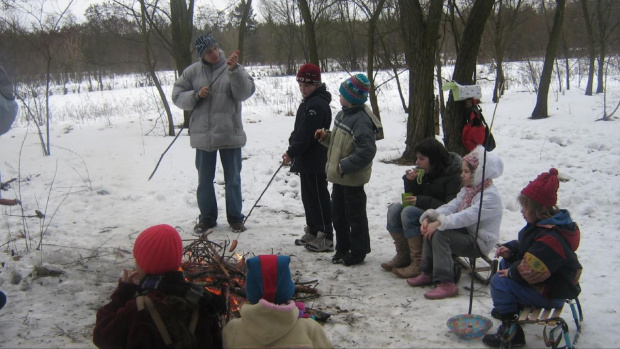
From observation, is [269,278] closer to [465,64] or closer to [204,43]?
[204,43]

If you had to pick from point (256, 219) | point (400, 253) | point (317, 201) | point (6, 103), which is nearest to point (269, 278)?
point (400, 253)

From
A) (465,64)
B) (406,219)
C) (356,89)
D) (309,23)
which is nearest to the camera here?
(406,219)

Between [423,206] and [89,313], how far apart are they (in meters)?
2.65

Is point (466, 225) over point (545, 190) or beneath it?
beneath

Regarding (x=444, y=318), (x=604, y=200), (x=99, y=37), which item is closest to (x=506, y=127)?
(x=604, y=200)

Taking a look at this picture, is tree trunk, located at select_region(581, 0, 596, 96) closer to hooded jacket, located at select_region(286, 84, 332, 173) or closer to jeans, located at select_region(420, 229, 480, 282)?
hooded jacket, located at select_region(286, 84, 332, 173)

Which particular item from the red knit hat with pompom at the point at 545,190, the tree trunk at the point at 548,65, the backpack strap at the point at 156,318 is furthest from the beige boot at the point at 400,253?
the tree trunk at the point at 548,65

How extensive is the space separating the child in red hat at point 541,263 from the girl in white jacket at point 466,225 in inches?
25.0

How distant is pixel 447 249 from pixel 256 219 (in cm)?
288

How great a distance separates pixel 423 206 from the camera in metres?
4.12

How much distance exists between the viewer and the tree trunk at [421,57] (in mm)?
7375

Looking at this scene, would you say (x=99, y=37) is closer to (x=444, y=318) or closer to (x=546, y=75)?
(x=546, y=75)

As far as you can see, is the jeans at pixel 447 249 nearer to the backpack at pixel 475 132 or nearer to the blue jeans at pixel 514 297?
the blue jeans at pixel 514 297

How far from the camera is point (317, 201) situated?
16.0 ft
